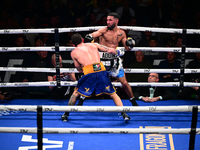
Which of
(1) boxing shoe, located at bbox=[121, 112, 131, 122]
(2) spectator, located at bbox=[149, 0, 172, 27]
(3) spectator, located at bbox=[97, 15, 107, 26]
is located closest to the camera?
(1) boxing shoe, located at bbox=[121, 112, 131, 122]

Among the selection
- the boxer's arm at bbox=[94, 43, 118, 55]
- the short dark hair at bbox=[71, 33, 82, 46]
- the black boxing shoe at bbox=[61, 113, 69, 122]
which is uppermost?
the short dark hair at bbox=[71, 33, 82, 46]

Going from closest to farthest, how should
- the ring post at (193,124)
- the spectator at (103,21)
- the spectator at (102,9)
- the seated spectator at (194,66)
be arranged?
the ring post at (193,124) < the seated spectator at (194,66) < the spectator at (103,21) < the spectator at (102,9)

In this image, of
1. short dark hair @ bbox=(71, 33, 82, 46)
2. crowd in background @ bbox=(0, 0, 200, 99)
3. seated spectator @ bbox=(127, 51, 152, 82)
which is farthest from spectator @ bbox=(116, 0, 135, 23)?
short dark hair @ bbox=(71, 33, 82, 46)

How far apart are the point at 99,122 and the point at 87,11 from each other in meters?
2.99

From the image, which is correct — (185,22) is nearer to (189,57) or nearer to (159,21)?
(159,21)

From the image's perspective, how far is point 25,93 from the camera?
4805 mm

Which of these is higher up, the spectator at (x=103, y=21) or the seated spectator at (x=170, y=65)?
the spectator at (x=103, y=21)

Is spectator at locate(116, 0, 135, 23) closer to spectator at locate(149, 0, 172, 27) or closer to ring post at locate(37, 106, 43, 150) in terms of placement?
spectator at locate(149, 0, 172, 27)

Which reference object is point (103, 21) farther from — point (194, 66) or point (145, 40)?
point (194, 66)

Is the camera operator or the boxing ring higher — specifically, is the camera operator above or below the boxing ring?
above

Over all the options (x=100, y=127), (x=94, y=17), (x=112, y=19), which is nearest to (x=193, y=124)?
(x=100, y=127)

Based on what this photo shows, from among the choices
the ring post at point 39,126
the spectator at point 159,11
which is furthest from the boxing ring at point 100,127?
the spectator at point 159,11

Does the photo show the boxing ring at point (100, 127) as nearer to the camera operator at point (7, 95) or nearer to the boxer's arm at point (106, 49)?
the camera operator at point (7, 95)

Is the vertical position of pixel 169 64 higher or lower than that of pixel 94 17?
lower
